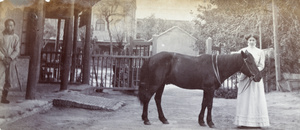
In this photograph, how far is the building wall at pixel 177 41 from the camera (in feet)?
17.2

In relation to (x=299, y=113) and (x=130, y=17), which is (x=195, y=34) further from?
(x=299, y=113)

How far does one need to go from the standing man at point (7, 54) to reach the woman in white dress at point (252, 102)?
11.9 ft

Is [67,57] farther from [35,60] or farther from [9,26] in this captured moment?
[9,26]

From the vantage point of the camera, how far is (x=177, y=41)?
5434 millimetres

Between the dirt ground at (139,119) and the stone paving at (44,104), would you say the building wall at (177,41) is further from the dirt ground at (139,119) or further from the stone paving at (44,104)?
the stone paving at (44,104)

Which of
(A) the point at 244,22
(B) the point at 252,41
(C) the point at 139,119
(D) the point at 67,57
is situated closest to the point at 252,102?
(B) the point at 252,41

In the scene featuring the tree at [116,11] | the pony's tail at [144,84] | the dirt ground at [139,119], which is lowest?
A: the dirt ground at [139,119]

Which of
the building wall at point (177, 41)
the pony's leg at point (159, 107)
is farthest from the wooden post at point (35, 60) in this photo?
the building wall at point (177, 41)

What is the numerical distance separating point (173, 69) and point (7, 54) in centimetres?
257

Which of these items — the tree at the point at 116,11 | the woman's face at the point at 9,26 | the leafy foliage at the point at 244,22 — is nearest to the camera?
the woman's face at the point at 9,26

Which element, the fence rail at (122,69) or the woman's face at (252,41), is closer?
the woman's face at (252,41)

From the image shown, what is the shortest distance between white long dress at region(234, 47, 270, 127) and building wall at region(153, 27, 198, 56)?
1.45 m

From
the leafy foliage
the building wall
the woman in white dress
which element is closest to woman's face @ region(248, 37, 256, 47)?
the woman in white dress

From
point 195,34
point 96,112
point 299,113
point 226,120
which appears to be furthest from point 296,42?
point 96,112
